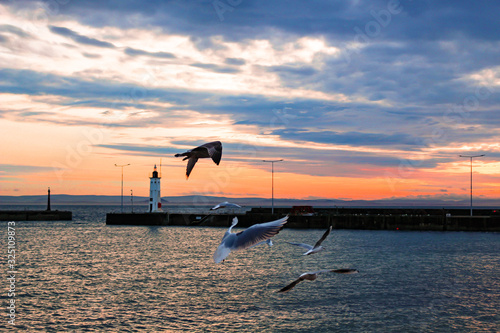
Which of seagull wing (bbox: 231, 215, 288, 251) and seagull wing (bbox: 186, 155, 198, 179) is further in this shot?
seagull wing (bbox: 186, 155, 198, 179)

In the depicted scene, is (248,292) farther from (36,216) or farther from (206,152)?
(36,216)

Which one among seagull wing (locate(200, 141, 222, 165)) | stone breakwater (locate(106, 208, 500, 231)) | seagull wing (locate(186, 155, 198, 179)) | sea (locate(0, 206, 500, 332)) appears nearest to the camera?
seagull wing (locate(200, 141, 222, 165))

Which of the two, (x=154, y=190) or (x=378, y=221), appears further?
(x=154, y=190)

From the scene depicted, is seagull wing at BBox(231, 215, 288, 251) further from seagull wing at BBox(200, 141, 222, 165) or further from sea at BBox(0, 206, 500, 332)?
sea at BBox(0, 206, 500, 332)

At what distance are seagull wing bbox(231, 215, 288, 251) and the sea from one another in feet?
58.1

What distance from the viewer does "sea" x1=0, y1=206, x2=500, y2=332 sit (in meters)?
26.4

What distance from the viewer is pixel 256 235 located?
27.6ft

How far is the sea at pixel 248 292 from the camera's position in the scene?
86.6 feet

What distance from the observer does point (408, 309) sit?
29.8m

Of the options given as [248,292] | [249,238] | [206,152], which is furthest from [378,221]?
[206,152]

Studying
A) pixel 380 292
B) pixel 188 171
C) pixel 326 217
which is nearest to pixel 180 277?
pixel 380 292

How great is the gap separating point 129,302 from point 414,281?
23192mm

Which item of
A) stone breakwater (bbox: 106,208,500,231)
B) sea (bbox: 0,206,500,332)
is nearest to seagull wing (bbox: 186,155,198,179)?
sea (bbox: 0,206,500,332)

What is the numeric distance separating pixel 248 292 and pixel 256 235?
2676cm
